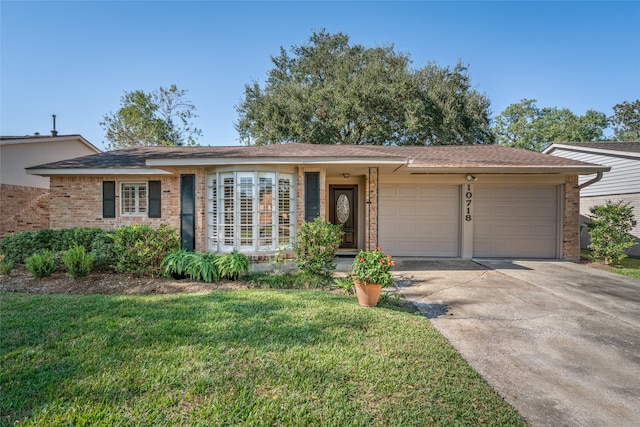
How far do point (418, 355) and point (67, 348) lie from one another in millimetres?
3460

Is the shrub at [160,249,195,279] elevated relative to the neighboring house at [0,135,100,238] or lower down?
lower down

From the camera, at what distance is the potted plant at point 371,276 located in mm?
4211

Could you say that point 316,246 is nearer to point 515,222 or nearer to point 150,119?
point 515,222

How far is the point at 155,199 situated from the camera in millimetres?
9930

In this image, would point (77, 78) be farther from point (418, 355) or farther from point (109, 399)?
point (418, 355)

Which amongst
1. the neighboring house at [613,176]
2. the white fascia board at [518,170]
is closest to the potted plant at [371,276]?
the white fascia board at [518,170]

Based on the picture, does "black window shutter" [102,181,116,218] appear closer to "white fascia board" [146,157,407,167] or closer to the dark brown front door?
"white fascia board" [146,157,407,167]

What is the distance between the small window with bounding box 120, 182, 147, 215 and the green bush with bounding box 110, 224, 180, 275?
4378mm

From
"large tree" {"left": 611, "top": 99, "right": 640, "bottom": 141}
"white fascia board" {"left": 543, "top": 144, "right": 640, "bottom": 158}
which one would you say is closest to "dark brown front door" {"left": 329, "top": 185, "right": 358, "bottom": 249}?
"white fascia board" {"left": 543, "top": 144, "right": 640, "bottom": 158}

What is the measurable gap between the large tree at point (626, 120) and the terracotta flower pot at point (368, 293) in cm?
4212

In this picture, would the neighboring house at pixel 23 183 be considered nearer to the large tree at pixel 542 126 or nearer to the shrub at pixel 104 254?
the shrub at pixel 104 254

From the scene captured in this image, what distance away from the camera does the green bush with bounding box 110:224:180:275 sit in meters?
5.92

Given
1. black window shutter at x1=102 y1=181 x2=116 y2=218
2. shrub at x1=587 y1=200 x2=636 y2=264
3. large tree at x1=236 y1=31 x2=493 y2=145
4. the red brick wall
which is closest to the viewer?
shrub at x1=587 y1=200 x2=636 y2=264

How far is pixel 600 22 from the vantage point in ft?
29.2
